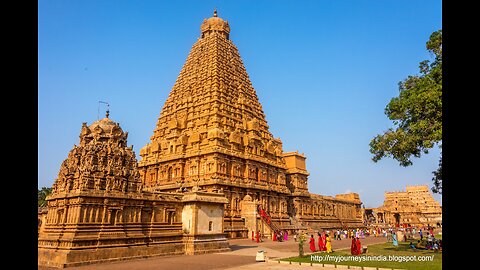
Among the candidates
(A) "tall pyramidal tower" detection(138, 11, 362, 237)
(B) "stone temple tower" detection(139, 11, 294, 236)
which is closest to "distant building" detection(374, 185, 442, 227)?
(A) "tall pyramidal tower" detection(138, 11, 362, 237)

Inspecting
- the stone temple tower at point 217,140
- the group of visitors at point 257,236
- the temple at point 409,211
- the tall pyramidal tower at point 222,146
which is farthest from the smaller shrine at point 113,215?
the temple at point 409,211

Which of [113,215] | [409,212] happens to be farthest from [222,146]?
[409,212]

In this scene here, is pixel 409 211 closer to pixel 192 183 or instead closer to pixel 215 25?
pixel 192 183

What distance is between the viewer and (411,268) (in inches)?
675

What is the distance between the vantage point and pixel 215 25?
70250 millimetres

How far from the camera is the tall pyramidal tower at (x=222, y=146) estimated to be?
4691 cm

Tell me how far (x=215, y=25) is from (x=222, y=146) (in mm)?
32771

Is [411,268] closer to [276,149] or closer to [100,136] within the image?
[100,136]

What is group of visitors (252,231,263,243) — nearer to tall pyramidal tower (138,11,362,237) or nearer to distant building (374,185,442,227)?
tall pyramidal tower (138,11,362,237)

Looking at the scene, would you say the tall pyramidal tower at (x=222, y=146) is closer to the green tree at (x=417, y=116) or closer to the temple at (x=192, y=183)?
the temple at (x=192, y=183)
